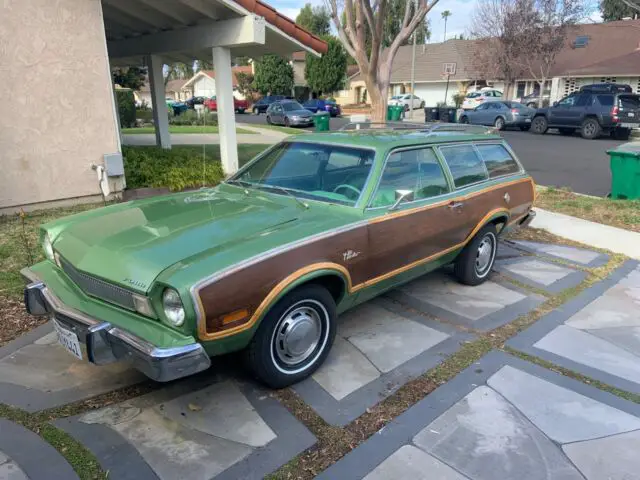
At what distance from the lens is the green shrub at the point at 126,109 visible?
75.9 feet

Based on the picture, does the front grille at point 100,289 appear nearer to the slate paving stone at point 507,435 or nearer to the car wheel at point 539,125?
the slate paving stone at point 507,435

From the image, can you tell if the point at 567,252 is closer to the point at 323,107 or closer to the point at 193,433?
the point at 193,433

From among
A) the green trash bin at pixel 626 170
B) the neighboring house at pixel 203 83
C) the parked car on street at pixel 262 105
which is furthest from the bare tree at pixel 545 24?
the neighboring house at pixel 203 83

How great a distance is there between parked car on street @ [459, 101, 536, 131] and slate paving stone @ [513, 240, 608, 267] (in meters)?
18.2

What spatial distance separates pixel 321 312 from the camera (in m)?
3.32

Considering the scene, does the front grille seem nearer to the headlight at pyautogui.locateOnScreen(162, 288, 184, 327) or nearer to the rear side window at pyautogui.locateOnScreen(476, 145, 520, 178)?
the headlight at pyautogui.locateOnScreen(162, 288, 184, 327)

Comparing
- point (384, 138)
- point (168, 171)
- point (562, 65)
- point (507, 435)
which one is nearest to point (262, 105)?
point (562, 65)

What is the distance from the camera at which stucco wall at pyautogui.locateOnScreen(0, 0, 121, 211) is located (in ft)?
21.3

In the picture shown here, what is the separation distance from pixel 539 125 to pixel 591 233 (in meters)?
16.8

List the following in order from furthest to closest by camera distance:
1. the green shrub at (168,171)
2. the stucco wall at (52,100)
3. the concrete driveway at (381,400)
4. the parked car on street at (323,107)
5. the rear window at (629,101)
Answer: the parked car on street at (323,107)
the rear window at (629,101)
the green shrub at (168,171)
the stucco wall at (52,100)
the concrete driveway at (381,400)

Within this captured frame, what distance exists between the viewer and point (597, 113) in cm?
1922

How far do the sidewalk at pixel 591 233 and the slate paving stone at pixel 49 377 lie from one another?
238 inches

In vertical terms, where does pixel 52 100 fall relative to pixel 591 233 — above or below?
above

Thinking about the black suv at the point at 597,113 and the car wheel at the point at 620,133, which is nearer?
the black suv at the point at 597,113
